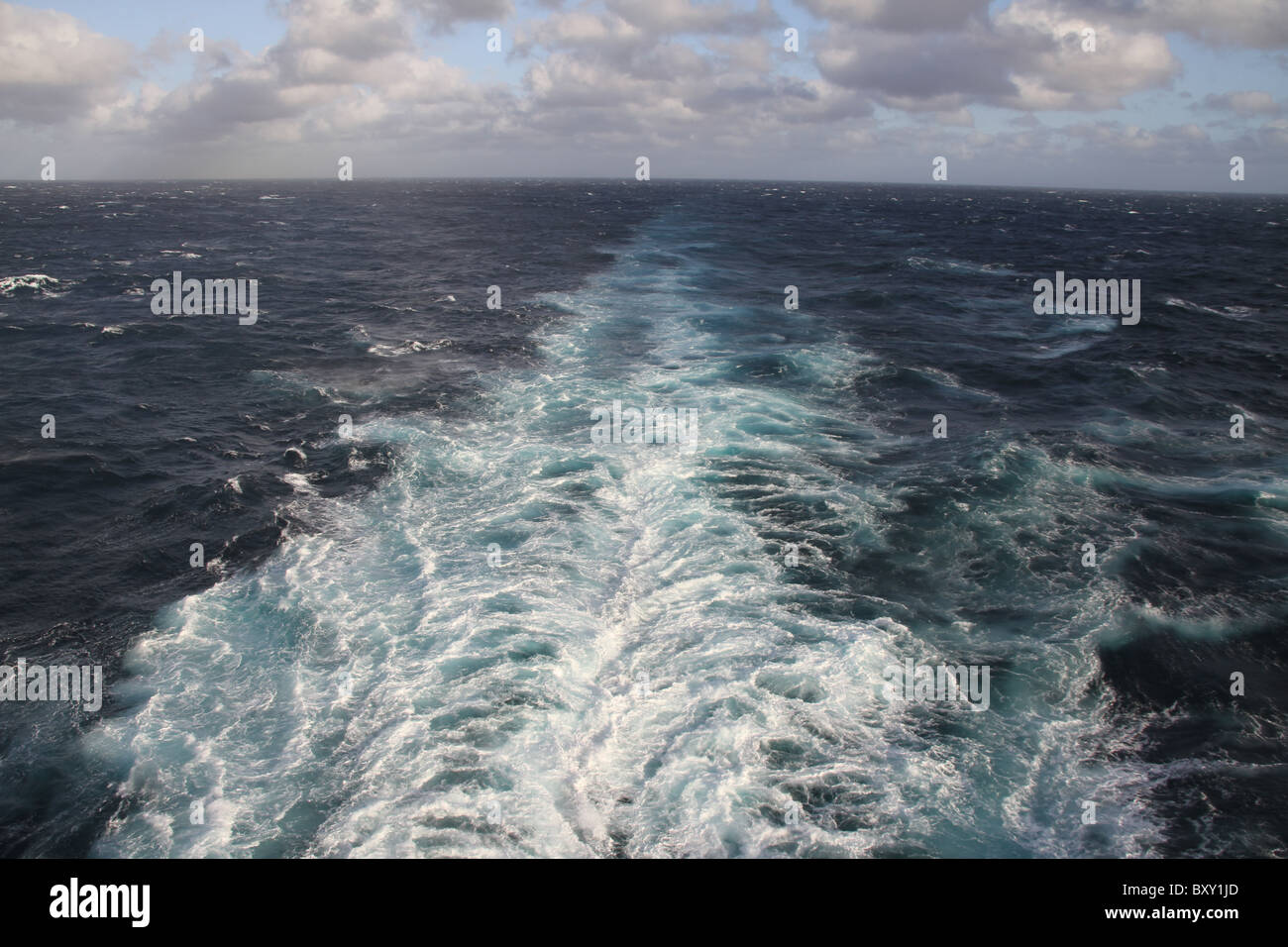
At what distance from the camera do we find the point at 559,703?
12398 mm

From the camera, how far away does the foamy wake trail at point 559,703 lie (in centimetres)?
1011

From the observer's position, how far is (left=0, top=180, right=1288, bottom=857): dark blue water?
34.4 feet

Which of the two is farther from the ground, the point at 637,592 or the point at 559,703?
the point at 637,592

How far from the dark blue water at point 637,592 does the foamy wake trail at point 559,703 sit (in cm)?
7

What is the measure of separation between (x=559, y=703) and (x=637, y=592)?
3947 mm

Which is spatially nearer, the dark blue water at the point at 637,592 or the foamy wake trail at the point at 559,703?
the foamy wake trail at the point at 559,703

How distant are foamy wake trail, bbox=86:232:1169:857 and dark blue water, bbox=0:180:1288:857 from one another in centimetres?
7

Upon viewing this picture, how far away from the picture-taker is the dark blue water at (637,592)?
1049 centimetres

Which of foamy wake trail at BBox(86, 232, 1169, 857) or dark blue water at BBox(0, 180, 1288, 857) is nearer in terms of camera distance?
foamy wake trail at BBox(86, 232, 1169, 857)

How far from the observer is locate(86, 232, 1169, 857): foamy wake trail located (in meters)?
10.1

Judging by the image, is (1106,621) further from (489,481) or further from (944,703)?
(489,481)

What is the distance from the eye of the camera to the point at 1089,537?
18.2 m
